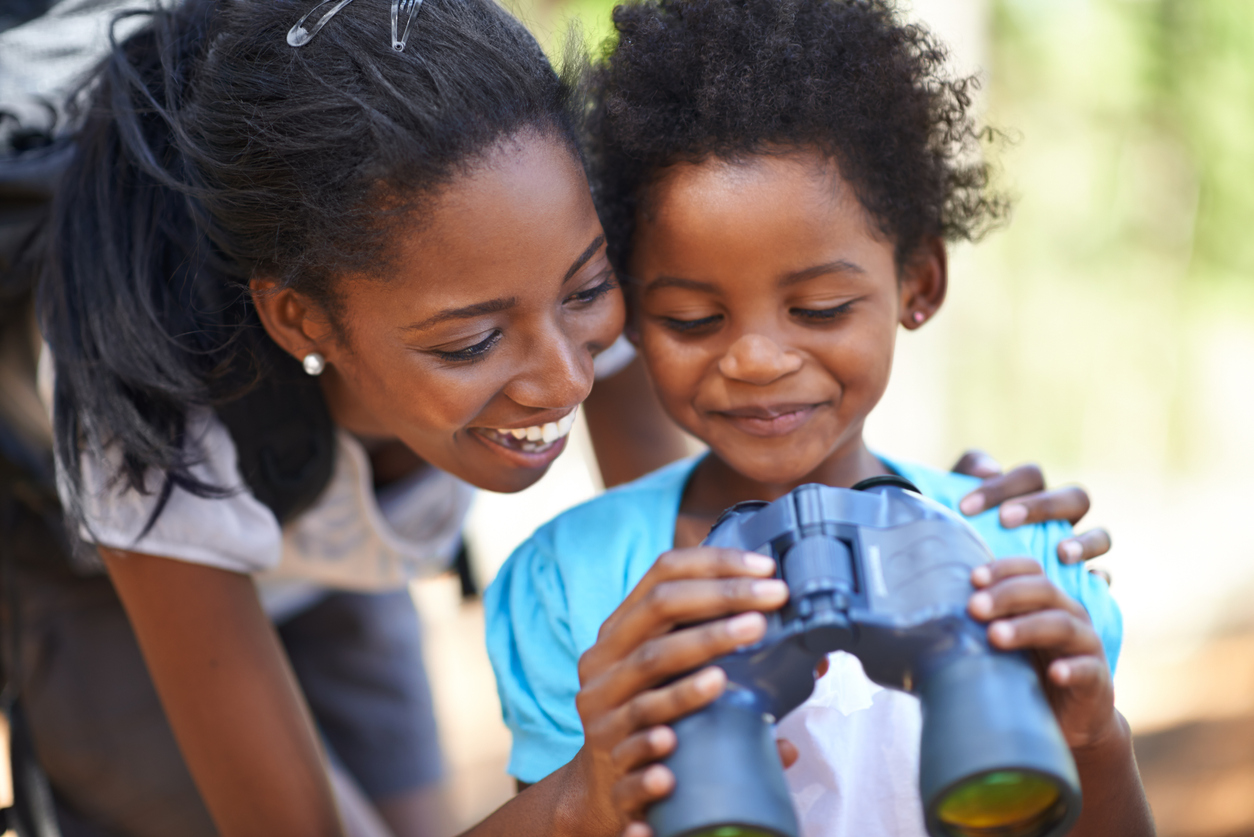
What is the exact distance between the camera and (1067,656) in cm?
77

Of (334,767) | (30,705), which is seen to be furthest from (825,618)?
(30,705)

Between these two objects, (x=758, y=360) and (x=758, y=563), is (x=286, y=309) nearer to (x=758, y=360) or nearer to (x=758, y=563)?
(x=758, y=360)

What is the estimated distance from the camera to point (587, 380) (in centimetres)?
110

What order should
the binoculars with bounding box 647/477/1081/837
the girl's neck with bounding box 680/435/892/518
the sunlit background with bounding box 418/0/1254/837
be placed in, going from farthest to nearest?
the sunlit background with bounding box 418/0/1254/837
the girl's neck with bounding box 680/435/892/518
the binoculars with bounding box 647/477/1081/837

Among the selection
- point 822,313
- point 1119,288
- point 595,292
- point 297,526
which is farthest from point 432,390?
point 1119,288

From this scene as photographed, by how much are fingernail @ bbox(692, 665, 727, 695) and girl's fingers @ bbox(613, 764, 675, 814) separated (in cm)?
6

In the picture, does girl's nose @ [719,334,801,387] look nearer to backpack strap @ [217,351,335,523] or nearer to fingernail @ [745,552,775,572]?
fingernail @ [745,552,775,572]

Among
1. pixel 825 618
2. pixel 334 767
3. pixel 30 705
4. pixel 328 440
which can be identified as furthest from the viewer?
pixel 334 767

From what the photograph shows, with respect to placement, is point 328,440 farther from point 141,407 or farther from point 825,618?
point 825,618

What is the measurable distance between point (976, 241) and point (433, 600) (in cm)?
284

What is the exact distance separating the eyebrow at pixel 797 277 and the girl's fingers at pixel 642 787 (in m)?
0.52

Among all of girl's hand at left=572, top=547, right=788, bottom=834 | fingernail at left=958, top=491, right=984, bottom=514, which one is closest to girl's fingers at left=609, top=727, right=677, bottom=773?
girl's hand at left=572, top=547, right=788, bottom=834

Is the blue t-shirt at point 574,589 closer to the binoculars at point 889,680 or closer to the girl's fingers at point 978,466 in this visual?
the girl's fingers at point 978,466

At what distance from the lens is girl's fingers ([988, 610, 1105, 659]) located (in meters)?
0.72
